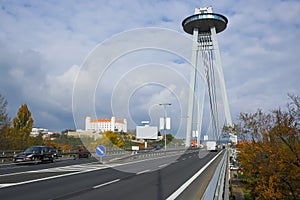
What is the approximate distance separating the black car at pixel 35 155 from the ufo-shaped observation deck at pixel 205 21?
1821 inches

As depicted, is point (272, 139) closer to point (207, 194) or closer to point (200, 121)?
point (207, 194)

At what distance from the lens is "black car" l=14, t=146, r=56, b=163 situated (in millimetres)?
24859

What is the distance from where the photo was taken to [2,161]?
26.6m

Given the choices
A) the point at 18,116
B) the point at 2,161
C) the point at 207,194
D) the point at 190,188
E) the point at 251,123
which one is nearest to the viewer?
the point at 207,194

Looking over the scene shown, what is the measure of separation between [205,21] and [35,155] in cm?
4950

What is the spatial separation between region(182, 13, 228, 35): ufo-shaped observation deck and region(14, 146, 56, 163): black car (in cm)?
4624

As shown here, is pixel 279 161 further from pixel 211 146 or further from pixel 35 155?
→ pixel 211 146

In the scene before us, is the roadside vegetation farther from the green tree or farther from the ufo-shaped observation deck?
Answer: the ufo-shaped observation deck

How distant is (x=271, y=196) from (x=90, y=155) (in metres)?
31.4

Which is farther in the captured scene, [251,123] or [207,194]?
[251,123]

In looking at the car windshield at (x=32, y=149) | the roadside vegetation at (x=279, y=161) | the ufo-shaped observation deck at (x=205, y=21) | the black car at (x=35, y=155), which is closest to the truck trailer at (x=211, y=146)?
the ufo-shaped observation deck at (x=205, y=21)

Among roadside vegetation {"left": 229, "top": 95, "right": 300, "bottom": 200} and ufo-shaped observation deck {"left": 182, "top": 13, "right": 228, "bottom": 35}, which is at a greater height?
ufo-shaped observation deck {"left": 182, "top": 13, "right": 228, "bottom": 35}

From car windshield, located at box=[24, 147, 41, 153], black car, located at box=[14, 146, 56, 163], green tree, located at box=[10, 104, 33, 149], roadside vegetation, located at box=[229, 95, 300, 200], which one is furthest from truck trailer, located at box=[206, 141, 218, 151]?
roadside vegetation, located at box=[229, 95, 300, 200]

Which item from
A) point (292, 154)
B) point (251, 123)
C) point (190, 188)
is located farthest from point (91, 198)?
point (251, 123)
